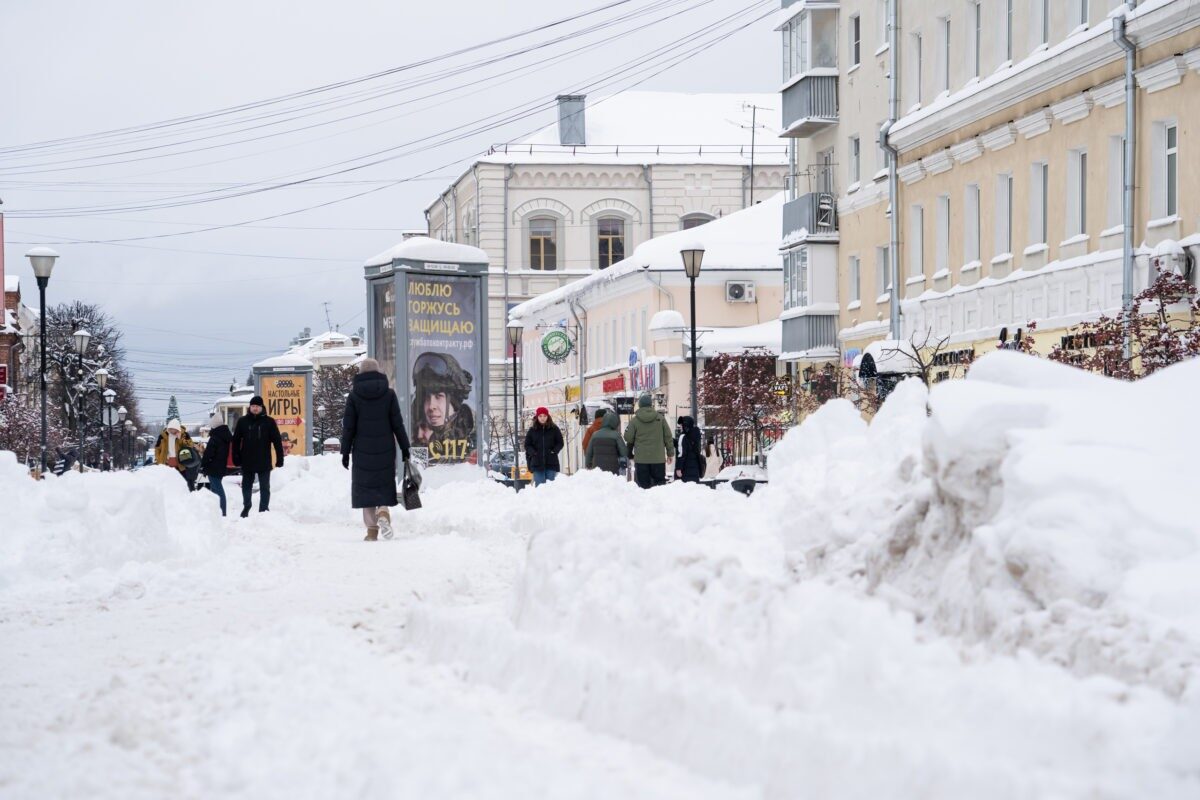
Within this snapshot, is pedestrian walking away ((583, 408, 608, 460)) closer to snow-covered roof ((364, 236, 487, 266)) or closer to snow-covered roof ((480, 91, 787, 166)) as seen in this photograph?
snow-covered roof ((364, 236, 487, 266))

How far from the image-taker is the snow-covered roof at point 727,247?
188ft

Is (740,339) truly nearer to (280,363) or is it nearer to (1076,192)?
(280,363)

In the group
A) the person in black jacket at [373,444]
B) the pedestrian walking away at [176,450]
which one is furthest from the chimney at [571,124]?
the person in black jacket at [373,444]

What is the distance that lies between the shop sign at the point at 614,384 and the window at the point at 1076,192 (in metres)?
33.0

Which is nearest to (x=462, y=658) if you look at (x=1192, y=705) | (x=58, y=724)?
(x=58, y=724)

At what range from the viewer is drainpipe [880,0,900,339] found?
35906 millimetres

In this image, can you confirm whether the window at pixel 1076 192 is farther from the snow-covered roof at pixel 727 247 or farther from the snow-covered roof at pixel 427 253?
the snow-covered roof at pixel 727 247

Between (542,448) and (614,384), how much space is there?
37.2 meters

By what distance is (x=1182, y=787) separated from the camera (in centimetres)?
434

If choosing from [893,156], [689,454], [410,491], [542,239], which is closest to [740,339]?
[893,156]

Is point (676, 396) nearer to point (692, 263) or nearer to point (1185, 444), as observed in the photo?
point (692, 263)

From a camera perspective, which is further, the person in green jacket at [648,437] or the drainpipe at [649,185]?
the drainpipe at [649,185]

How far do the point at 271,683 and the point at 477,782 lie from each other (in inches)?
80.5

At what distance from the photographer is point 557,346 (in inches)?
2606
